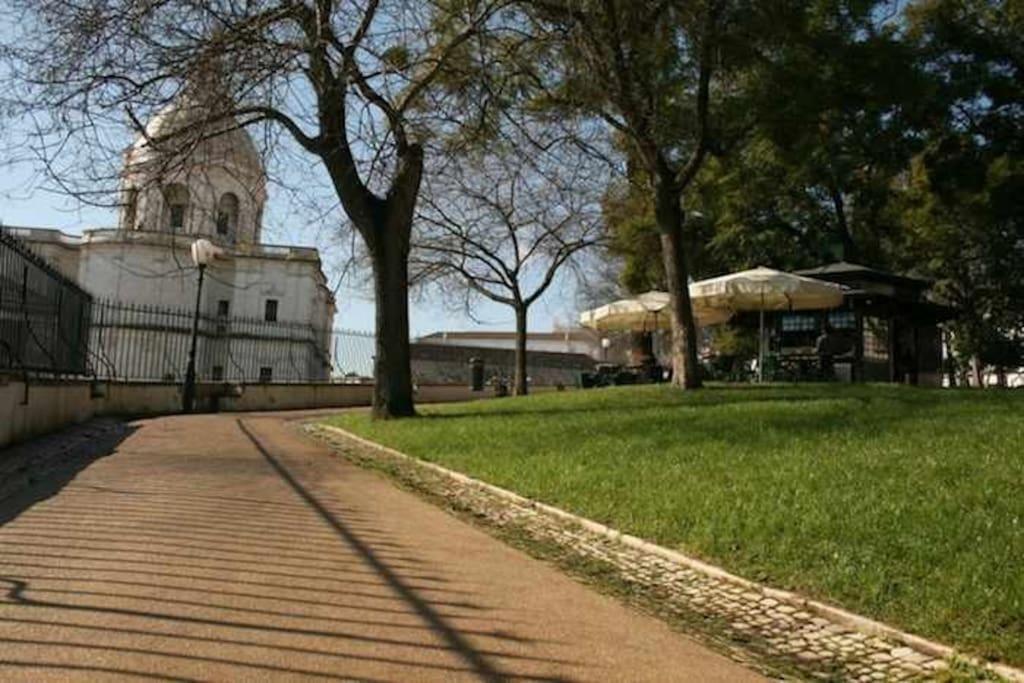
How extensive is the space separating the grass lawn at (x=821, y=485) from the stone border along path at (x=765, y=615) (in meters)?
0.15

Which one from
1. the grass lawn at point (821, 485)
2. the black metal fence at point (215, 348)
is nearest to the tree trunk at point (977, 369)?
the grass lawn at point (821, 485)

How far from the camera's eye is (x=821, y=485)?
7.55 meters

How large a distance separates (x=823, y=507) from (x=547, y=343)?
361ft

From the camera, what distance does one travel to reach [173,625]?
15.1ft

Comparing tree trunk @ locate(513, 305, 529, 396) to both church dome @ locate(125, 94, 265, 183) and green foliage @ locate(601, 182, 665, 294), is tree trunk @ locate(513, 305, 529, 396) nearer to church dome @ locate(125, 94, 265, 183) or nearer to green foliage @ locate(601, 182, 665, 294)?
green foliage @ locate(601, 182, 665, 294)

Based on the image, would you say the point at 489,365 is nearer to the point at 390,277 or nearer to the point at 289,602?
the point at 390,277

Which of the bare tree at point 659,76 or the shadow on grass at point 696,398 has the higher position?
the bare tree at point 659,76

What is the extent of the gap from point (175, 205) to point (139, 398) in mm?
5512

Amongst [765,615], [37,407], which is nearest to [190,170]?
[37,407]

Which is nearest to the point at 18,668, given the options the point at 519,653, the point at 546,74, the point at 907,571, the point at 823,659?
the point at 519,653

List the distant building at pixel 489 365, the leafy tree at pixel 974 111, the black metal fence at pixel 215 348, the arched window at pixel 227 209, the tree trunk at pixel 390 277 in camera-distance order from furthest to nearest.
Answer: the distant building at pixel 489 365 < the leafy tree at pixel 974 111 < the black metal fence at pixel 215 348 < the arched window at pixel 227 209 < the tree trunk at pixel 390 277

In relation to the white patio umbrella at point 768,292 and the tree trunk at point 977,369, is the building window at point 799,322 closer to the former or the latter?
the white patio umbrella at point 768,292

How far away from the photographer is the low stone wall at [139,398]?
11586mm

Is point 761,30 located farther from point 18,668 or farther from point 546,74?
point 18,668
